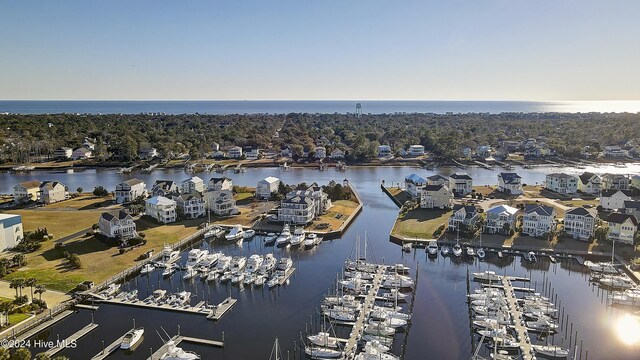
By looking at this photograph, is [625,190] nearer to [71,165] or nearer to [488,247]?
[488,247]

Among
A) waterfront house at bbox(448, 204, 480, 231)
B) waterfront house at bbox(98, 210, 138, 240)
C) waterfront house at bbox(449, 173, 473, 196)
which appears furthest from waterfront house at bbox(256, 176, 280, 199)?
waterfront house at bbox(448, 204, 480, 231)

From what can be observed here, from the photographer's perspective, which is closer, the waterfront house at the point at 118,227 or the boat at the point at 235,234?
the waterfront house at the point at 118,227

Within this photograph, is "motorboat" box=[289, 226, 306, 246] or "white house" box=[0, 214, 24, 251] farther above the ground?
"white house" box=[0, 214, 24, 251]

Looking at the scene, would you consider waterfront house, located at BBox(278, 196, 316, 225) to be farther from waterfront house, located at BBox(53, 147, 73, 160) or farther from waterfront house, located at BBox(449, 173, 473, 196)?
waterfront house, located at BBox(53, 147, 73, 160)

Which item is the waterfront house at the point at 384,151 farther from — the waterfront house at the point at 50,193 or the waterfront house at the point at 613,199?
the waterfront house at the point at 50,193

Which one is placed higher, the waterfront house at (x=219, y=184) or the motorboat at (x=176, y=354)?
the waterfront house at (x=219, y=184)

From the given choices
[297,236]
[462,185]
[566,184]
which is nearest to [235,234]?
[297,236]

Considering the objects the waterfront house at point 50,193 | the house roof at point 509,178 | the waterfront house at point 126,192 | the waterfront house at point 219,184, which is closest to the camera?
the waterfront house at point 50,193

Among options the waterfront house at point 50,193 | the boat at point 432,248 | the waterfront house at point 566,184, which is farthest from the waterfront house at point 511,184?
the waterfront house at point 50,193
